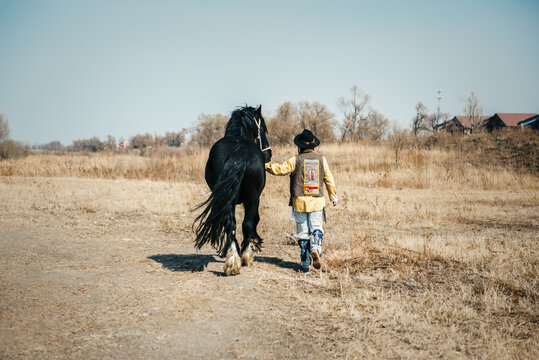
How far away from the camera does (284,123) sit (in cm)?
5422

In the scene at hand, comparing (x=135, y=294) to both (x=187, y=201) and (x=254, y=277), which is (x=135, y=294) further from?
(x=187, y=201)

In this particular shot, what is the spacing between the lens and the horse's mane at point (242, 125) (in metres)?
6.21

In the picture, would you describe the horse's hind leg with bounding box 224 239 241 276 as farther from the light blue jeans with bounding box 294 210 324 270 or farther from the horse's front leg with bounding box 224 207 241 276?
the light blue jeans with bounding box 294 210 324 270

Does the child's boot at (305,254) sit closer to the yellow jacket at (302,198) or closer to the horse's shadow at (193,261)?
the horse's shadow at (193,261)

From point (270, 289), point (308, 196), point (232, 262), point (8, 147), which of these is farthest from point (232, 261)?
point (8, 147)

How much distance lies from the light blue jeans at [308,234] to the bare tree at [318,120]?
1598 inches

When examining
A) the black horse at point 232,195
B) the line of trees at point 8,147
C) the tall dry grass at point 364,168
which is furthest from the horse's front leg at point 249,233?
the line of trees at point 8,147

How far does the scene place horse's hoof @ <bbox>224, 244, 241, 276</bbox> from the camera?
5.16 m

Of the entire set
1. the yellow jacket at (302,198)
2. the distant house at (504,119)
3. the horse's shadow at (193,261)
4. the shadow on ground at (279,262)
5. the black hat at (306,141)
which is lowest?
the shadow on ground at (279,262)

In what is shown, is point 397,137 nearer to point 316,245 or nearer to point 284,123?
point 316,245

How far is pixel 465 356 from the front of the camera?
3.05 meters

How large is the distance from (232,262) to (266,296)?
88 centimetres

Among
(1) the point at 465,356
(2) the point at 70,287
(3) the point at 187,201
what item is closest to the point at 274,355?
(1) the point at 465,356

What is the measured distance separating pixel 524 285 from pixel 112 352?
462 cm
